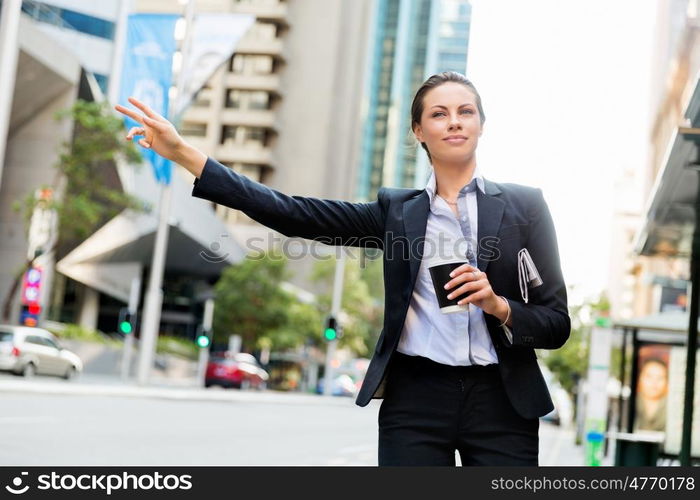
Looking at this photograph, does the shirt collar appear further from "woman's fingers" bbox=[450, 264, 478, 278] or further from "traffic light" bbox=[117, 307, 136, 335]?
"traffic light" bbox=[117, 307, 136, 335]

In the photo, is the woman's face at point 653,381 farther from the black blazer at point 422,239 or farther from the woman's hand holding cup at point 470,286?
the woman's hand holding cup at point 470,286

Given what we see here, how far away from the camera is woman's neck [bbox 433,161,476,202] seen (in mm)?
3127

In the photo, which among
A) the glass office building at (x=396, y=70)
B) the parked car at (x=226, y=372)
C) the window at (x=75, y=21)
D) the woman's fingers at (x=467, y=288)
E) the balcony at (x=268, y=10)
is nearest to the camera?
the woman's fingers at (x=467, y=288)

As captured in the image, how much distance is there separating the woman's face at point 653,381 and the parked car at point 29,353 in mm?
17400

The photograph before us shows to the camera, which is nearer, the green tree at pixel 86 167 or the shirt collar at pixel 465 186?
the shirt collar at pixel 465 186

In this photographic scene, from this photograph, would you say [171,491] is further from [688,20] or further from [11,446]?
[688,20]

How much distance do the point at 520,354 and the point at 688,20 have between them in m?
55.6

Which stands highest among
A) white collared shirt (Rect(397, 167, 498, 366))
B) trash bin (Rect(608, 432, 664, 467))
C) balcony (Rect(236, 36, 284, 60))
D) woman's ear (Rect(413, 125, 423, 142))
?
balcony (Rect(236, 36, 284, 60))

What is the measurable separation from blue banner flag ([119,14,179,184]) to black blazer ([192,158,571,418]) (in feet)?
68.5

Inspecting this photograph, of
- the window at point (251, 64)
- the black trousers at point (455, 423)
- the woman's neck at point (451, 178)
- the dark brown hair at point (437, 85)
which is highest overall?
the window at point (251, 64)

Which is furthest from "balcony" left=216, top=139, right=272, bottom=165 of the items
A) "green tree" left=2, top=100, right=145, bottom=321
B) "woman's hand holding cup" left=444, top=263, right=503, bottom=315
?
"woman's hand holding cup" left=444, top=263, right=503, bottom=315

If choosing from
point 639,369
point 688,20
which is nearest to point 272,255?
point 688,20

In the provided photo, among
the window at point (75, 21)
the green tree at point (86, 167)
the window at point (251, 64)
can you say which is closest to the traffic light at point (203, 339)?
the green tree at point (86, 167)

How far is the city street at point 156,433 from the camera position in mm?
11703
